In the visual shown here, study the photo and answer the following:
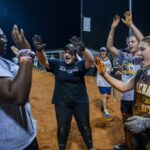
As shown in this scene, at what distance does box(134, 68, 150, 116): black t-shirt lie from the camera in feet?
12.1

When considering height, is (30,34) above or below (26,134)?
below

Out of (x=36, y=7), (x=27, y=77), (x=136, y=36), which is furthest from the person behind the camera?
(x=36, y=7)

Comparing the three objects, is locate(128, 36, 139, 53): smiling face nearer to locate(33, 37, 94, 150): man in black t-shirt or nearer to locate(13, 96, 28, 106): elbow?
locate(33, 37, 94, 150): man in black t-shirt

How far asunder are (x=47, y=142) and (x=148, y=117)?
3186mm

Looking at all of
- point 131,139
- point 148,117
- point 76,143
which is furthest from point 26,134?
point 76,143

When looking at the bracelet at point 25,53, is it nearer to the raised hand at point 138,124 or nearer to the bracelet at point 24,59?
the bracelet at point 24,59

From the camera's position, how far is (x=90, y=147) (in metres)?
5.63

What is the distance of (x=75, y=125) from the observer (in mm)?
7438

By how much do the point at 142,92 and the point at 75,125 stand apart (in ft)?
12.6

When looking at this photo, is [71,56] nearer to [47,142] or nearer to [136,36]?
[136,36]

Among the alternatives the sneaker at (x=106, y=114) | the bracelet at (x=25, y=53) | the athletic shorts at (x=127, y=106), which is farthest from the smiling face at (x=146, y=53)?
the sneaker at (x=106, y=114)

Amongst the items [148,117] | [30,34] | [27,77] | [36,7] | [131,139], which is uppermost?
[27,77]

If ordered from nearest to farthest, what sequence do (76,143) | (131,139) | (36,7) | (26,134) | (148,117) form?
(26,134) → (148,117) → (131,139) → (76,143) → (36,7)

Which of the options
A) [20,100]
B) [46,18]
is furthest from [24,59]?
[46,18]
